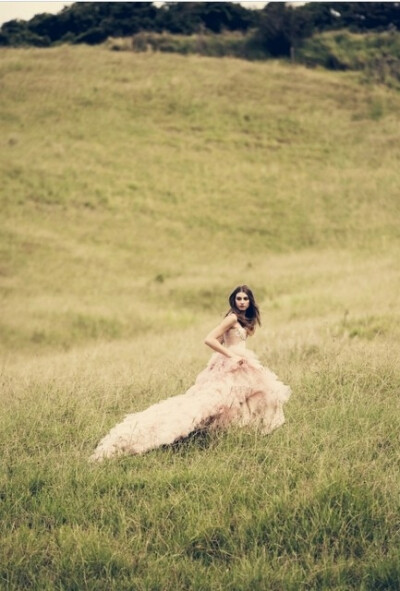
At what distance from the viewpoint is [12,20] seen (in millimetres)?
50219

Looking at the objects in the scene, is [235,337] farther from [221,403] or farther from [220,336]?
[221,403]

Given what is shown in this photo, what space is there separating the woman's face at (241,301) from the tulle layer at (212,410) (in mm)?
417

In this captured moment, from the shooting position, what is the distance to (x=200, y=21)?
49750mm

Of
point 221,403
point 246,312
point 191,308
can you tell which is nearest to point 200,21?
point 191,308

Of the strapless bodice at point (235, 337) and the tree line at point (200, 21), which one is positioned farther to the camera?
the tree line at point (200, 21)

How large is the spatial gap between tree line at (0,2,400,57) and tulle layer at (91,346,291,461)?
44.0 meters

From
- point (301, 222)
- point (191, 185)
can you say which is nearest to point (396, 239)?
point (301, 222)

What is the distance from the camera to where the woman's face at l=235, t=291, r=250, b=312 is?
253 inches

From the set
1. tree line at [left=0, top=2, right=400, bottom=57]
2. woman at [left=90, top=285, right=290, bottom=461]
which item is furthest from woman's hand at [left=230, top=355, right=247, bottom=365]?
tree line at [left=0, top=2, right=400, bottom=57]

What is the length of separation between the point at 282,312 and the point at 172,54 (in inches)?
1252

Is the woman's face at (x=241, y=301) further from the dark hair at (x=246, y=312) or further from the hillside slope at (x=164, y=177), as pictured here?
the hillside slope at (x=164, y=177)

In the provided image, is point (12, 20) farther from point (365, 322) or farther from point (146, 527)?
point (146, 527)

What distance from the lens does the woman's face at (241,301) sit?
644 centimetres

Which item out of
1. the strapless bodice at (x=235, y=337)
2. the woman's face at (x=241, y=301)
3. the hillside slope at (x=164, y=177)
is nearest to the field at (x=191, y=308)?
the hillside slope at (x=164, y=177)
